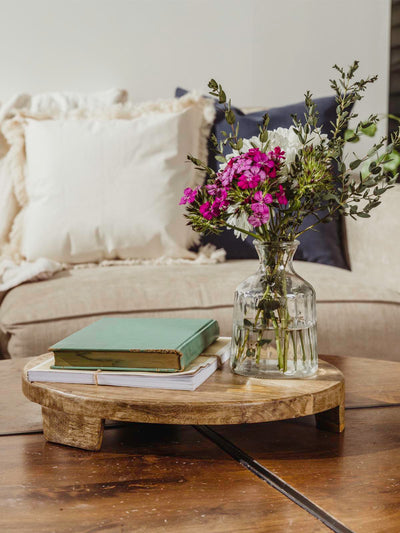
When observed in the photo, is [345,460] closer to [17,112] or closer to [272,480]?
[272,480]

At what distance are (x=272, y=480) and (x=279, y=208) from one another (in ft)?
1.16

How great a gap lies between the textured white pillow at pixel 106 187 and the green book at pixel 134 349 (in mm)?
995

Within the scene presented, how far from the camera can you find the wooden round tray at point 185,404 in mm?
803

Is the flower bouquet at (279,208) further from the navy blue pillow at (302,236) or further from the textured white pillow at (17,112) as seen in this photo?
the textured white pillow at (17,112)

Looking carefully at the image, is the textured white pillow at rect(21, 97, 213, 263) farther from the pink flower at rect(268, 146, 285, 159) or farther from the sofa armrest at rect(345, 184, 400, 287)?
the pink flower at rect(268, 146, 285, 159)

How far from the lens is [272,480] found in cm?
73

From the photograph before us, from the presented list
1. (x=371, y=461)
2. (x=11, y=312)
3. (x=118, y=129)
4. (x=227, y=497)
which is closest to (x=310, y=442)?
(x=371, y=461)

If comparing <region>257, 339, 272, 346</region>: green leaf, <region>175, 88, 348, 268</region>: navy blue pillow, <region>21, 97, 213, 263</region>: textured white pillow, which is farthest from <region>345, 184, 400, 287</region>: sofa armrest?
<region>257, 339, 272, 346</region>: green leaf

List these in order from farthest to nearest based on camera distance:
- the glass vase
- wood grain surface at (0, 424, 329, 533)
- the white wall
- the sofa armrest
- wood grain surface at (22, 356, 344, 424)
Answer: the white wall, the sofa armrest, the glass vase, wood grain surface at (22, 356, 344, 424), wood grain surface at (0, 424, 329, 533)

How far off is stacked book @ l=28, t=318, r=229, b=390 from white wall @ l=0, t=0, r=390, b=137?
5.97 ft

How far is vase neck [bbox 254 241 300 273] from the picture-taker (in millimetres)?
910

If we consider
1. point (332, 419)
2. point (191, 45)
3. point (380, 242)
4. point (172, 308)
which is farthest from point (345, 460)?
point (191, 45)

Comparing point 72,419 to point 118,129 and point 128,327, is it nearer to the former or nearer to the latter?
point 128,327

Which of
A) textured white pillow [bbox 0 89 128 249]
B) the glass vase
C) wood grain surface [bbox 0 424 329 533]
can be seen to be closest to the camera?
wood grain surface [bbox 0 424 329 533]
